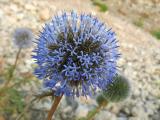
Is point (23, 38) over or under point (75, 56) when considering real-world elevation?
over

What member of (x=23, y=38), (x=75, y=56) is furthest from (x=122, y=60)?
(x=75, y=56)

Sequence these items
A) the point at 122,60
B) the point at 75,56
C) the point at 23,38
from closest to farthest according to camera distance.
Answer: the point at 75,56, the point at 23,38, the point at 122,60

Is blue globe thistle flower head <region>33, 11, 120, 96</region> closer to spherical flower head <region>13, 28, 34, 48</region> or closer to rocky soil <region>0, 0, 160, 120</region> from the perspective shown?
spherical flower head <region>13, 28, 34, 48</region>

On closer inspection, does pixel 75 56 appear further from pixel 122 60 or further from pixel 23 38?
pixel 122 60

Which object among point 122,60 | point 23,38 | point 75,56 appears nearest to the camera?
point 75,56

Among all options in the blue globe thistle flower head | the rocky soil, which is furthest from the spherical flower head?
the blue globe thistle flower head

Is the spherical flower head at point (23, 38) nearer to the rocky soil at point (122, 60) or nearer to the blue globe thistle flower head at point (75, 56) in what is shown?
the rocky soil at point (122, 60)

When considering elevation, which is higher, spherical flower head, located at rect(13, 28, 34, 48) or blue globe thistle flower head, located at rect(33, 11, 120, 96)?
spherical flower head, located at rect(13, 28, 34, 48)
